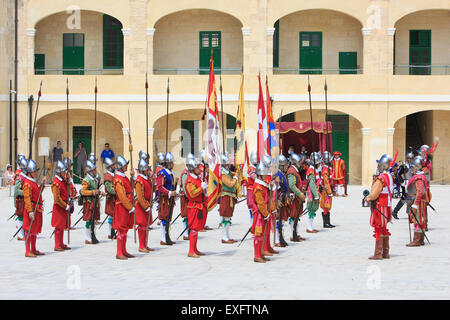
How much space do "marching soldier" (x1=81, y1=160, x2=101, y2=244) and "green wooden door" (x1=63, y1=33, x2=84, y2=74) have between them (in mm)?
17098

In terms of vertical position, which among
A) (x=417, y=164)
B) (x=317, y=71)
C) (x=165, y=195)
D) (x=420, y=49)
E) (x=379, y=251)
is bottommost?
(x=379, y=251)

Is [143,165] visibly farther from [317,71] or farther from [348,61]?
[348,61]

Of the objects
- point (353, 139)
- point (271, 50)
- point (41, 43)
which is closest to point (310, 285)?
point (271, 50)

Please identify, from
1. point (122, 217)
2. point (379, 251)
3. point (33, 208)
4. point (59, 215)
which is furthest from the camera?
point (59, 215)

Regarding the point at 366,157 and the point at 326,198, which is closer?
the point at 326,198

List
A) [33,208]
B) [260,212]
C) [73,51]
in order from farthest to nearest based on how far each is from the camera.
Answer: [73,51] → [33,208] → [260,212]

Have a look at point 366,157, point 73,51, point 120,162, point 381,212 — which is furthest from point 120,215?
point 73,51

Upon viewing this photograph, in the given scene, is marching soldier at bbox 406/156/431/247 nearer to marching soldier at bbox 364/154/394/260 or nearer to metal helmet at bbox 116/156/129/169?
marching soldier at bbox 364/154/394/260

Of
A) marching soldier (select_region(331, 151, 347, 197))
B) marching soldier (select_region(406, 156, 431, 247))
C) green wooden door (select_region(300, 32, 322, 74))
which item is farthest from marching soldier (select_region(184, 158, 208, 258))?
green wooden door (select_region(300, 32, 322, 74))

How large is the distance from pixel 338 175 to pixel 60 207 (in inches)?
525

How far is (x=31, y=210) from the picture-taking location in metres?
11.5

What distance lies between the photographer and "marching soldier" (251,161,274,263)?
10891mm

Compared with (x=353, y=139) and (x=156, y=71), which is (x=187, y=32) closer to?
(x=156, y=71)

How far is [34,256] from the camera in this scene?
11.4 m
